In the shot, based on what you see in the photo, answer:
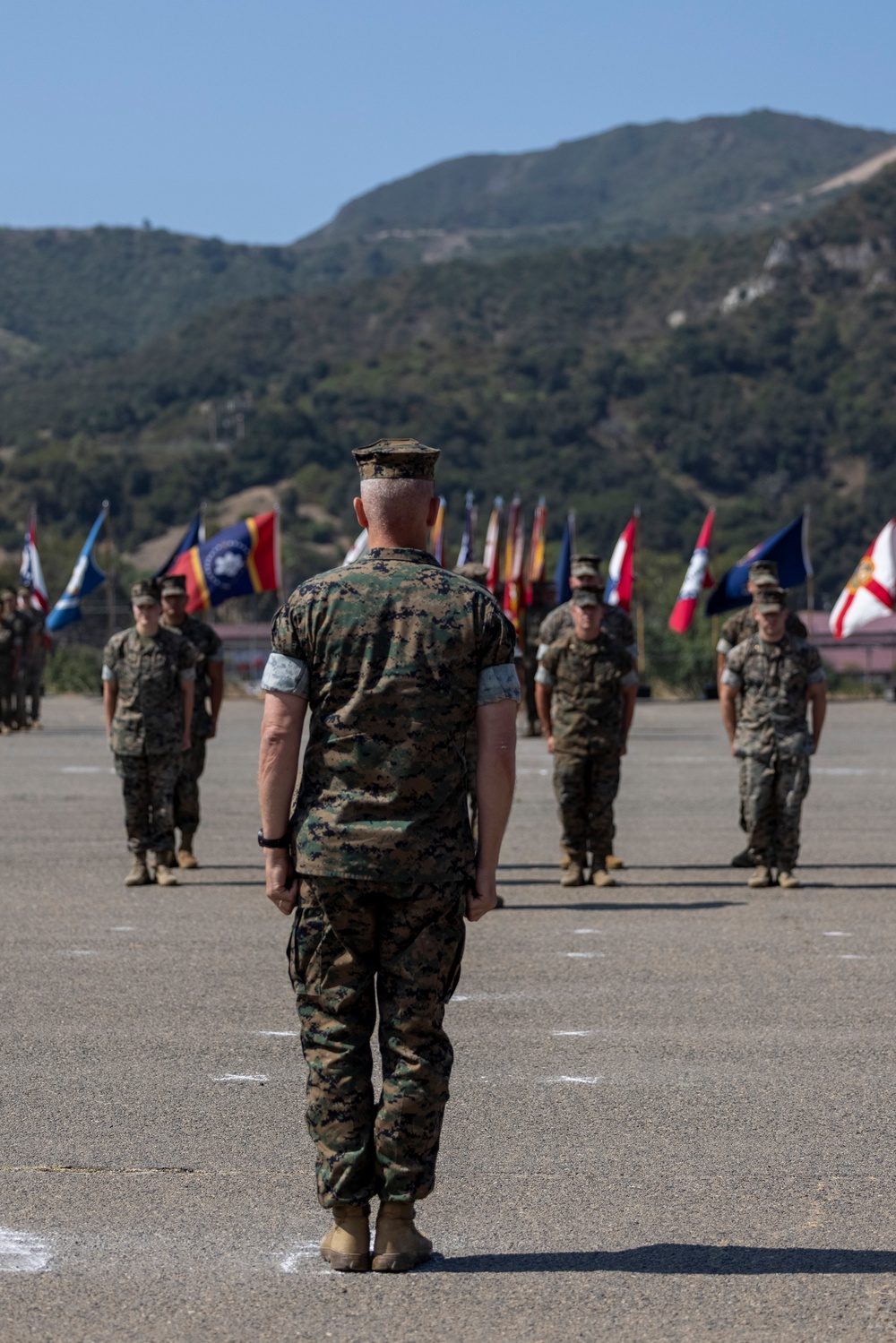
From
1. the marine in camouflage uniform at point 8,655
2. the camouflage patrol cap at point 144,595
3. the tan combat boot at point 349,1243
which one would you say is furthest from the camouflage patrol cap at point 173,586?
the marine in camouflage uniform at point 8,655

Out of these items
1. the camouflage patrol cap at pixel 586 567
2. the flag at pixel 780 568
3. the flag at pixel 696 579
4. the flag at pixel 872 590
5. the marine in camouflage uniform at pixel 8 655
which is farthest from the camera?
the marine in camouflage uniform at pixel 8 655

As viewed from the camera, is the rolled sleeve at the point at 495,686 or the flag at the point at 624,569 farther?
the flag at the point at 624,569

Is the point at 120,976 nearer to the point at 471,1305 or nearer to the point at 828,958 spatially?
the point at 828,958

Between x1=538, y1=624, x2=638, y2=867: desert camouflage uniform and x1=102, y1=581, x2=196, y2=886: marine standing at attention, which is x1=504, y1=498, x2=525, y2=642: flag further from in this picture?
x1=102, y1=581, x2=196, y2=886: marine standing at attention

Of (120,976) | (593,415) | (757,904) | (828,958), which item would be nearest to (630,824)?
(757,904)

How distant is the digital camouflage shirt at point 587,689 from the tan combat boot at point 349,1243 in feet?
24.7

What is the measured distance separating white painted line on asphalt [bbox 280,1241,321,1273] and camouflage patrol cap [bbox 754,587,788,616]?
7.54m

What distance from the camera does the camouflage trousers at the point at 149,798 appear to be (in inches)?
480

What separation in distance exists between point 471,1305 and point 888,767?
720 inches

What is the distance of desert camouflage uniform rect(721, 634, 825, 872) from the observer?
12133mm

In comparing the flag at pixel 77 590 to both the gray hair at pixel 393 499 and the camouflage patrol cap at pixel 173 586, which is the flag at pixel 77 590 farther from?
the gray hair at pixel 393 499

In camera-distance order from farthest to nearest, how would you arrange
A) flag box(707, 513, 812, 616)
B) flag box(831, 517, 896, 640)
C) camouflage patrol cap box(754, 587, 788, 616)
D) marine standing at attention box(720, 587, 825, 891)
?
1. flag box(831, 517, 896, 640)
2. flag box(707, 513, 812, 616)
3. marine standing at attention box(720, 587, 825, 891)
4. camouflage patrol cap box(754, 587, 788, 616)

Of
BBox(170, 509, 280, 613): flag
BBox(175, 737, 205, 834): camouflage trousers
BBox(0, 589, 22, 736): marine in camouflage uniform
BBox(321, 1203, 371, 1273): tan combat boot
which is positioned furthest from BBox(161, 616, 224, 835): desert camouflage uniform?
BBox(0, 589, 22, 736): marine in camouflage uniform

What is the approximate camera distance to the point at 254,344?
189125mm
